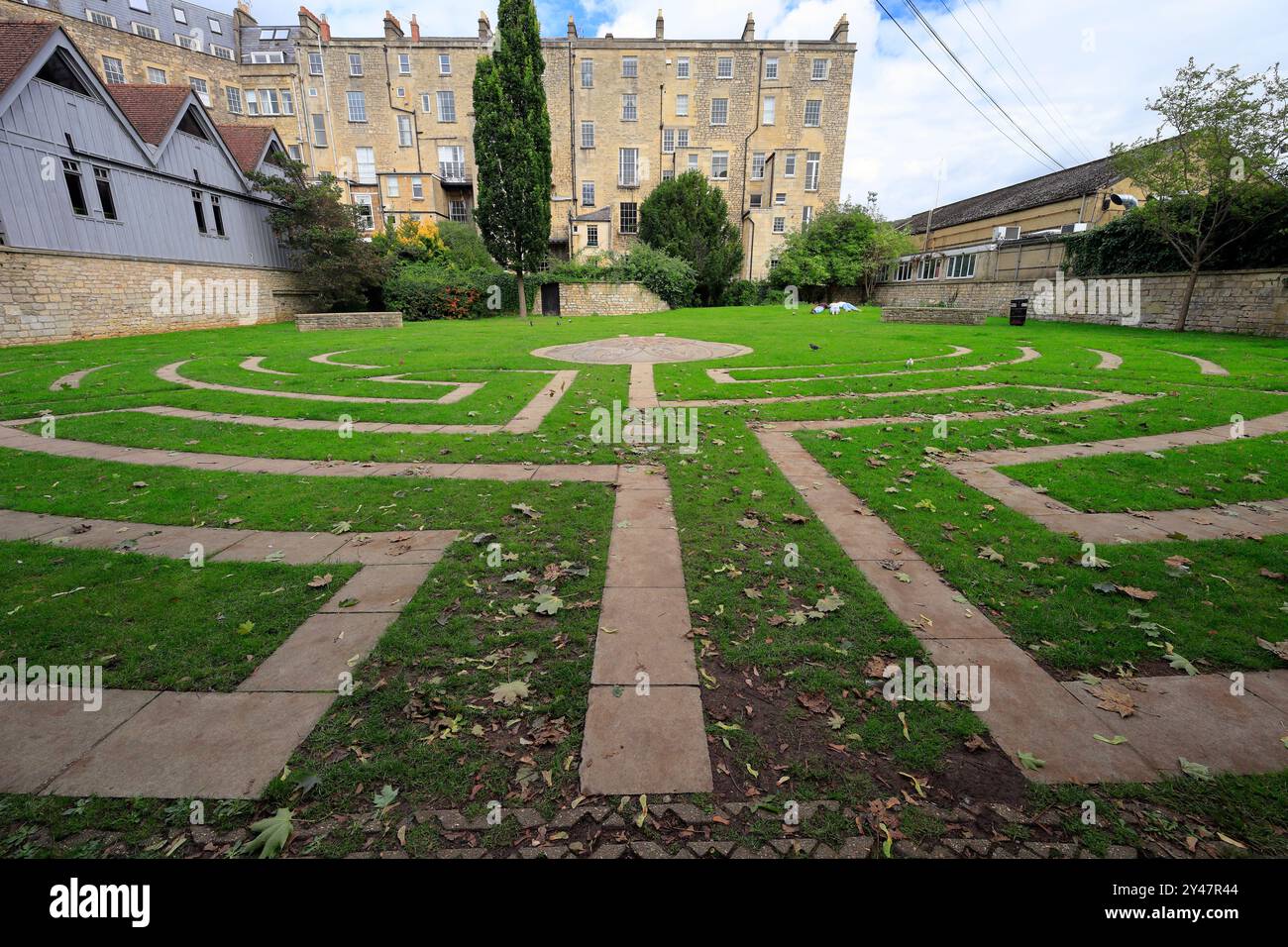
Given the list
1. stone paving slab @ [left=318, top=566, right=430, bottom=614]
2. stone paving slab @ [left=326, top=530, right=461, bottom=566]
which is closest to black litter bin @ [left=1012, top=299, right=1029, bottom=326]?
stone paving slab @ [left=326, top=530, right=461, bottom=566]

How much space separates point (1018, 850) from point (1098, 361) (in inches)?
626

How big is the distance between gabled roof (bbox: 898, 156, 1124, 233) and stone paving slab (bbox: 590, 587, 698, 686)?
39.1 metres

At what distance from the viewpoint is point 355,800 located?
2.26 meters

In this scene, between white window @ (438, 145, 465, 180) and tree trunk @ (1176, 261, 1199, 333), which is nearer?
tree trunk @ (1176, 261, 1199, 333)

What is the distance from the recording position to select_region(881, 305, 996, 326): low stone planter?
23.7 m

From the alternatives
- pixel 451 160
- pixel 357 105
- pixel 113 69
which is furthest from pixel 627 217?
pixel 113 69

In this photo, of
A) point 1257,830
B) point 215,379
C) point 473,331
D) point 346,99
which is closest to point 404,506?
point 1257,830

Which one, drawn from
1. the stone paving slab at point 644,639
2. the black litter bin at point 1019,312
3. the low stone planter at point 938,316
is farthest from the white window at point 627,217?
the stone paving slab at point 644,639

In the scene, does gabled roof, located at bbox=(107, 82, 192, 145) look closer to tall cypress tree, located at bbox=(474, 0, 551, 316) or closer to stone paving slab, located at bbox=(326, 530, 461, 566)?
tall cypress tree, located at bbox=(474, 0, 551, 316)

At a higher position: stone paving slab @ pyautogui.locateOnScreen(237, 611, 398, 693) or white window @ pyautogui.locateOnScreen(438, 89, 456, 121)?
white window @ pyautogui.locateOnScreen(438, 89, 456, 121)

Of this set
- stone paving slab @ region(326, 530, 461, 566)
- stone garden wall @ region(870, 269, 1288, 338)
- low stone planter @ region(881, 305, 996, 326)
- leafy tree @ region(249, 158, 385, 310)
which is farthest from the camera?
leafy tree @ region(249, 158, 385, 310)

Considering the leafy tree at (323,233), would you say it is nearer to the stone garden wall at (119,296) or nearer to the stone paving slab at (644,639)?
the stone garden wall at (119,296)

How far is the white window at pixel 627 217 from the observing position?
4638cm
